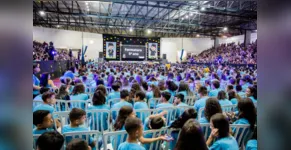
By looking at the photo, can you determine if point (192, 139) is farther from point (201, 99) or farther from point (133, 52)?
point (133, 52)

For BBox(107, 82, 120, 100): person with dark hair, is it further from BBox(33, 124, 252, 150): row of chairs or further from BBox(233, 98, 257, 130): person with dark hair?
BBox(233, 98, 257, 130): person with dark hair

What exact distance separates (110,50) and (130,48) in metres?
2.70

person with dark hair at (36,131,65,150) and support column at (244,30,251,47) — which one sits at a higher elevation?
support column at (244,30,251,47)

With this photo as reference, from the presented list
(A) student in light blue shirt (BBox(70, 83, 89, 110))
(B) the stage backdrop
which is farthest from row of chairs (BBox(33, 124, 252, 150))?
(B) the stage backdrop

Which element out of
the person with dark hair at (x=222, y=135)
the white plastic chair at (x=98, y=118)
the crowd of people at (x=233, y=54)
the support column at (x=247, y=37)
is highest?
the support column at (x=247, y=37)

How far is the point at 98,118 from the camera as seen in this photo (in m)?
3.51

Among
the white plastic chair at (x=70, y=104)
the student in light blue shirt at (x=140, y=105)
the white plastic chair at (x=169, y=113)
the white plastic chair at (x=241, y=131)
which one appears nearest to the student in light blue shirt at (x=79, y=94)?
the white plastic chair at (x=70, y=104)

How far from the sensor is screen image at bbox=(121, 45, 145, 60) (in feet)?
94.2

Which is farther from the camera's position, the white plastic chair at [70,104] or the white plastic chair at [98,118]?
the white plastic chair at [70,104]

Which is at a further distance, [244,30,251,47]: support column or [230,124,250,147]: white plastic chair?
[244,30,251,47]: support column

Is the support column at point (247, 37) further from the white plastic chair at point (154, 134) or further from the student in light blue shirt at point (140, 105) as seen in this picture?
the white plastic chair at point (154, 134)

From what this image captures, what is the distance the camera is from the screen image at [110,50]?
27967 mm
